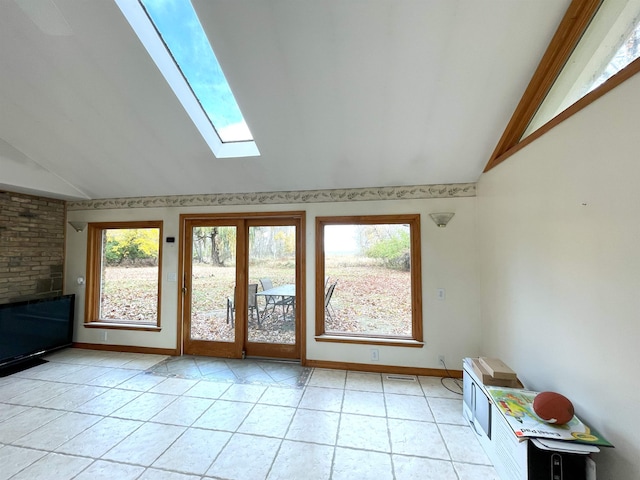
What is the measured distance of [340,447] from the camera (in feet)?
6.53

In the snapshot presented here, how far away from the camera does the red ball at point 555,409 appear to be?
59.2 inches

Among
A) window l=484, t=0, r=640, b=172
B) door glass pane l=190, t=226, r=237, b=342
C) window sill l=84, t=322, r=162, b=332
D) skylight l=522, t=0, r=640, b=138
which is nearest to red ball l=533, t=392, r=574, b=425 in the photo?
window l=484, t=0, r=640, b=172

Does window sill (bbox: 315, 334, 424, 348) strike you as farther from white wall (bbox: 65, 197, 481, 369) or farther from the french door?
the french door

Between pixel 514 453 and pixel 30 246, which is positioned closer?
pixel 514 453

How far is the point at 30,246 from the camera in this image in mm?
3750

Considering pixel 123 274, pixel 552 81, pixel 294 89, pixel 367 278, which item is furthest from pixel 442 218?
pixel 123 274

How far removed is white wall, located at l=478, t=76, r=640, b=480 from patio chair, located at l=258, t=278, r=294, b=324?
2.56 meters

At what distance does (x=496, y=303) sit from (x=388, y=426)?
65.2 inches

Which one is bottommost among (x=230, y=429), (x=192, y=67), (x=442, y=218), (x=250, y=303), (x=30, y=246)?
(x=230, y=429)

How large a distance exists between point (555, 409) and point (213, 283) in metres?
3.80

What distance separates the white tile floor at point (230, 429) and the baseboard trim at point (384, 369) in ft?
0.47

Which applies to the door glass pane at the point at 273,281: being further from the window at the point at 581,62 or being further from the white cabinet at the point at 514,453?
the window at the point at 581,62

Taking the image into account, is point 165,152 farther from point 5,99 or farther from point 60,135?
point 5,99

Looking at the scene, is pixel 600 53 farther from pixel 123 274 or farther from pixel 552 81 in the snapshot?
pixel 123 274
